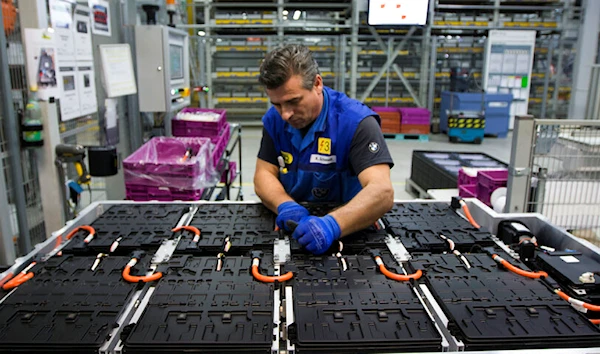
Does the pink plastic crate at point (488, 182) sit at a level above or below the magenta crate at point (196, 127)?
below

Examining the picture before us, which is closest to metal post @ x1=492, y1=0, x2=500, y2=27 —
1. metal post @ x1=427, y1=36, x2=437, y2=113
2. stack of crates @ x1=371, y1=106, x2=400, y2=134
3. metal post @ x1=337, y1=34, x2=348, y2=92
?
metal post @ x1=427, y1=36, x2=437, y2=113

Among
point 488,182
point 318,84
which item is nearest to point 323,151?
point 318,84

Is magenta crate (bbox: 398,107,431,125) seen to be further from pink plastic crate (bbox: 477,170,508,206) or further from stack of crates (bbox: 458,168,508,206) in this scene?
pink plastic crate (bbox: 477,170,508,206)

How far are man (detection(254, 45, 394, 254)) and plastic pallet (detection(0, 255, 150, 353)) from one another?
602 millimetres

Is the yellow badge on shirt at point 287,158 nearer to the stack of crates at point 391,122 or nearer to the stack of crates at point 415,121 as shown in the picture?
the stack of crates at point 391,122

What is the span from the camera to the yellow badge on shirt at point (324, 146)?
203 centimetres

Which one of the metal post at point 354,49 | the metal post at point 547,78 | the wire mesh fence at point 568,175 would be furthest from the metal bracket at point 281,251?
the metal post at point 547,78

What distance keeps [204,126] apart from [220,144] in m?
0.47

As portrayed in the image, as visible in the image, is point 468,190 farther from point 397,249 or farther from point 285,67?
point 285,67

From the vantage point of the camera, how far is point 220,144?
13.7ft

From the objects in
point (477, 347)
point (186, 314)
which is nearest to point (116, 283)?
point (186, 314)

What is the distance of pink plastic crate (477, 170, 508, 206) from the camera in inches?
128

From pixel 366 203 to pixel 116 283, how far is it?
35.2 inches

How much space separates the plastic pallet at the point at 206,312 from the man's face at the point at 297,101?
688 mm
